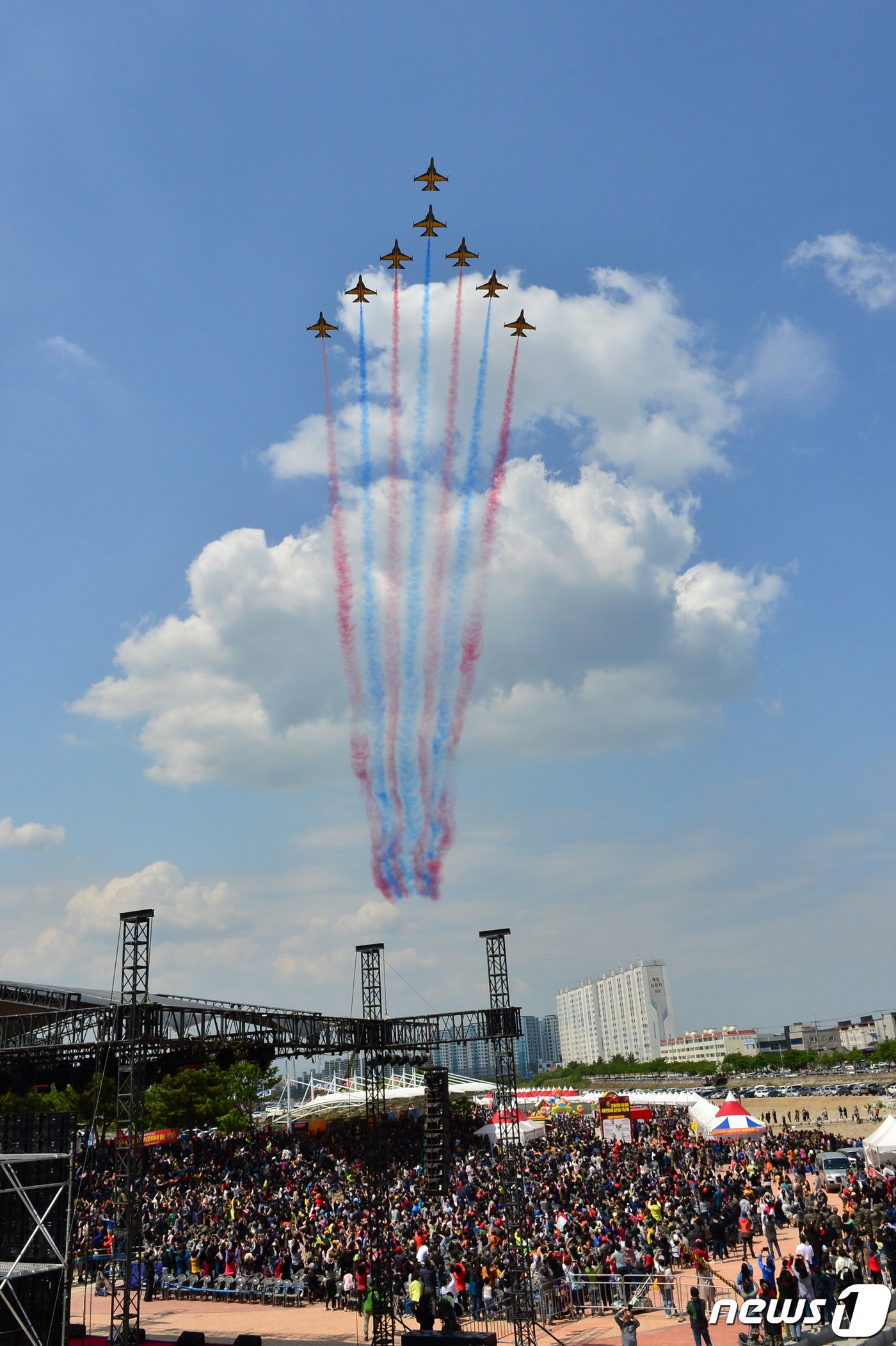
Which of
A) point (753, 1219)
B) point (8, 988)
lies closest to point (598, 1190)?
point (753, 1219)

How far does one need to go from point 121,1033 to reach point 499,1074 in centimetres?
1076

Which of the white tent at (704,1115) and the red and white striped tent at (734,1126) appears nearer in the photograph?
the red and white striped tent at (734,1126)

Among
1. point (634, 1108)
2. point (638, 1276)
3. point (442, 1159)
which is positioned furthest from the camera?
point (634, 1108)

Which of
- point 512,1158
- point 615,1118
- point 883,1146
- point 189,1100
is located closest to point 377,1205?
point 512,1158

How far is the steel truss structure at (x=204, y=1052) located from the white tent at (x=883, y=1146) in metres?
10.9

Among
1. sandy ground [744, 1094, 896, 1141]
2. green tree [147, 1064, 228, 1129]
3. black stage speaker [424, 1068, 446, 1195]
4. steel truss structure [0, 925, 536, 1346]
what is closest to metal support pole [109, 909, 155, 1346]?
steel truss structure [0, 925, 536, 1346]

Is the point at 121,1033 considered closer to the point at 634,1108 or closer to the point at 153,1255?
the point at 153,1255

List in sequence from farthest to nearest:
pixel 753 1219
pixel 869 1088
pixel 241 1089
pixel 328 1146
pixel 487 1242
Result: 1. pixel 869 1088
2. pixel 241 1089
3. pixel 328 1146
4. pixel 753 1219
5. pixel 487 1242

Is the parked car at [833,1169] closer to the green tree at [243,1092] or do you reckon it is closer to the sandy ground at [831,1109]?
the sandy ground at [831,1109]

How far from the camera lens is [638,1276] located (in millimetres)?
20625

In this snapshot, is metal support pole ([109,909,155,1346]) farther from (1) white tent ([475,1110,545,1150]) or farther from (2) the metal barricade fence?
(1) white tent ([475,1110,545,1150])

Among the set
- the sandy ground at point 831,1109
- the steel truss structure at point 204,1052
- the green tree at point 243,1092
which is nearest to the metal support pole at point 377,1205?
the steel truss structure at point 204,1052

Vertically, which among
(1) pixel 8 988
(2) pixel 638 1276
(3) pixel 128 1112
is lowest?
(2) pixel 638 1276

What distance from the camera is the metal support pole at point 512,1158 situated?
18.5 metres
